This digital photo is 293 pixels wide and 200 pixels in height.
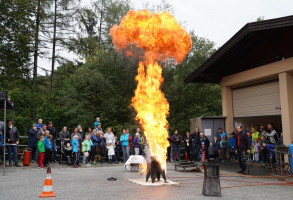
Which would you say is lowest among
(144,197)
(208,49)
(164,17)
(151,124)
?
(144,197)

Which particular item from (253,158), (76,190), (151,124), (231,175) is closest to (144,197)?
(76,190)

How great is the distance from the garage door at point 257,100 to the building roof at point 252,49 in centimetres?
121

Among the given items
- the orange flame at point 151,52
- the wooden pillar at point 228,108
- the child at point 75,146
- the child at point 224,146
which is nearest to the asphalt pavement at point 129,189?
the orange flame at point 151,52

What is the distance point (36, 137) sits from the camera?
15.2m

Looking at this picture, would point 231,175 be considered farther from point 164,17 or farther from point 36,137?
point 36,137

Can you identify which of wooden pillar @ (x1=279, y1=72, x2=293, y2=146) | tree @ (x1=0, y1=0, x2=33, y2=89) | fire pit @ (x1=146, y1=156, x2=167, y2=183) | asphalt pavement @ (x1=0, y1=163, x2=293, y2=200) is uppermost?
tree @ (x1=0, y1=0, x2=33, y2=89)

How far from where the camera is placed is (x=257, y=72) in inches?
599

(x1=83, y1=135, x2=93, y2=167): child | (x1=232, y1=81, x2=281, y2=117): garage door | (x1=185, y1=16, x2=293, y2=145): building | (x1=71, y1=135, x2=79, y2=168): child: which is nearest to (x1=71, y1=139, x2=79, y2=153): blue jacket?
(x1=71, y1=135, x2=79, y2=168): child

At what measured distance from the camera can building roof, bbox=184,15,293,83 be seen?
1287 cm

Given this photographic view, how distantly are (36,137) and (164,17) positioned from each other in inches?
351

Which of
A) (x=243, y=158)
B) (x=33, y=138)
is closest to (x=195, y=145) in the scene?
(x=243, y=158)

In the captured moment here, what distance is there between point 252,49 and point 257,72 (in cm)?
124

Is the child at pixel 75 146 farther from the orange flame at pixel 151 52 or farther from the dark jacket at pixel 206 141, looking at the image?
the dark jacket at pixel 206 141

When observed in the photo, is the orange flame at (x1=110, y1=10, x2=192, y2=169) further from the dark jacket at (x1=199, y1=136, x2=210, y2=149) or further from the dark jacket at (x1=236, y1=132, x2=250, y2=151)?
the dark jacket at (x1=199, y1=136, x2=210, y2=149)
